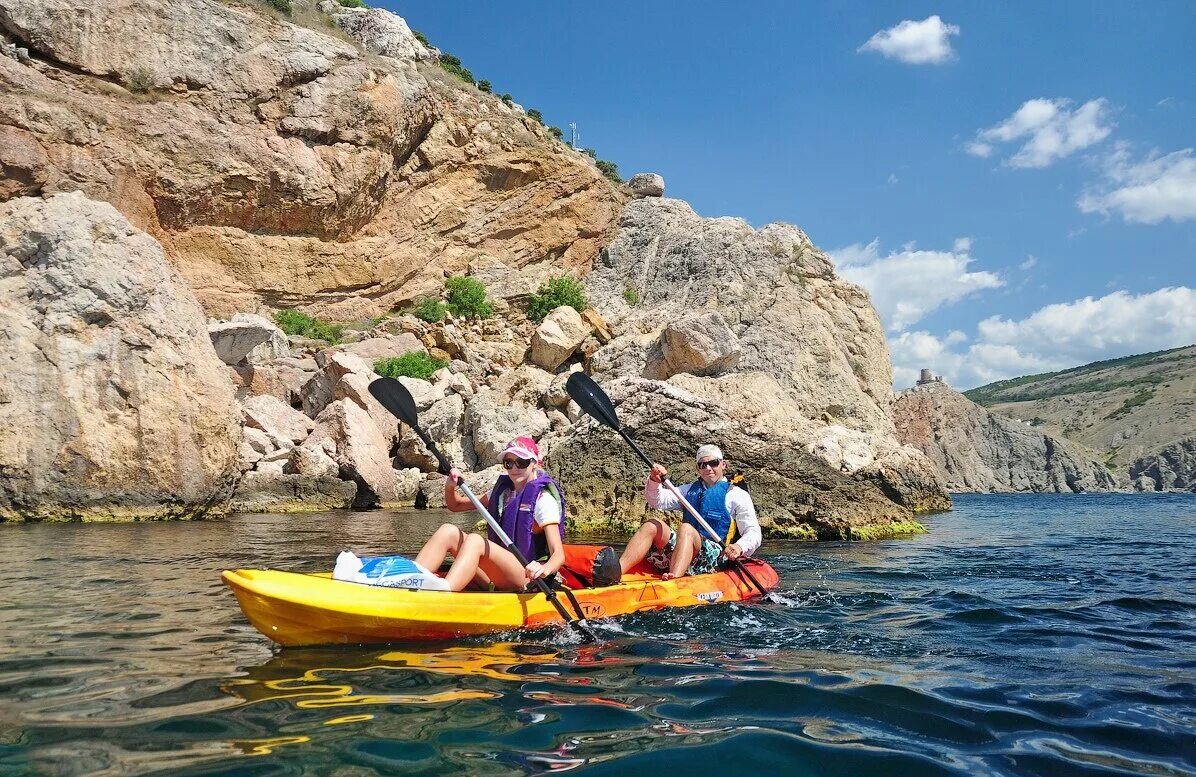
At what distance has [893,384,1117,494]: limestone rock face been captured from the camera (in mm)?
41469

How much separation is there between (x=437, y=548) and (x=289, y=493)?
437 inches

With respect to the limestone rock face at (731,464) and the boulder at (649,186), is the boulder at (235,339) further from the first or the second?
the boulder at (649,186)

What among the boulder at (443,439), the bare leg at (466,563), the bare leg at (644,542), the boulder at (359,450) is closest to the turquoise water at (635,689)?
the bare leg at (466,563)

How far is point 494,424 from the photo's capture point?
17281mm

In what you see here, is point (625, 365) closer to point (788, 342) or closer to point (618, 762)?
point (788, 342)

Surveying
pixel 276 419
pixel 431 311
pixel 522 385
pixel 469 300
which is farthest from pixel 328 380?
pixel 469 300

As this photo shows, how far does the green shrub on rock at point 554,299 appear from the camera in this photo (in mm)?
25670

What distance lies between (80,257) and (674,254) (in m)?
19.2

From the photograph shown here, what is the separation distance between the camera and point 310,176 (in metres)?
23.5

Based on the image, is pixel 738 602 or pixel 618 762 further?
pixel 738 602

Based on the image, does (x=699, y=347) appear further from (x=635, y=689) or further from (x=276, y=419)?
(x=635, y=689)

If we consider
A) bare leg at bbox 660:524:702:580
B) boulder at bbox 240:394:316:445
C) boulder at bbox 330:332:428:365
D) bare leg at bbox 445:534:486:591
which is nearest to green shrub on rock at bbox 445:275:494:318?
boulder at bbox 330:332:428:365

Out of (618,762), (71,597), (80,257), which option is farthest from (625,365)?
(618,762)

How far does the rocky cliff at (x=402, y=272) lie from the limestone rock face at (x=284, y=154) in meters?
0.06
